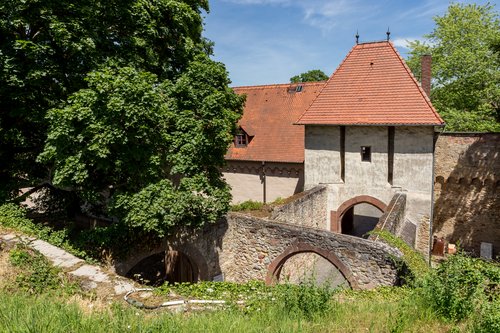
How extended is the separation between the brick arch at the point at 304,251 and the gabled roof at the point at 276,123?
7470 mm

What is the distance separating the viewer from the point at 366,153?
1641cm

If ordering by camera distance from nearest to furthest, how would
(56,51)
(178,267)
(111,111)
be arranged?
(111,111) < (56,51) < (178,267)

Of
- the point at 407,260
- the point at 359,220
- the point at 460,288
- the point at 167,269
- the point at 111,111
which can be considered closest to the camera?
the point at 460,288

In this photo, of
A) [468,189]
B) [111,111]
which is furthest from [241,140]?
[468,189]

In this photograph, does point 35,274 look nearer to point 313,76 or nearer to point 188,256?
point 188,256

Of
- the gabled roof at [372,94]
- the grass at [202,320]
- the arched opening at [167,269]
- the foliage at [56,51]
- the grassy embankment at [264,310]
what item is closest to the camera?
the grass at [202,320]

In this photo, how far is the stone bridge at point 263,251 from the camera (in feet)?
33.9

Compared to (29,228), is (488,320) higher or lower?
lower

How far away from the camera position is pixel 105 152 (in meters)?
8.80

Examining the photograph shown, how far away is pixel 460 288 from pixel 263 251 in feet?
25.4

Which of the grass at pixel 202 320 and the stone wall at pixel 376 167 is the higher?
the stone wall at pixel 376 167

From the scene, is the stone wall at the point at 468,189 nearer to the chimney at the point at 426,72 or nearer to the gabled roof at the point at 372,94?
the chimney at the point at 426,72

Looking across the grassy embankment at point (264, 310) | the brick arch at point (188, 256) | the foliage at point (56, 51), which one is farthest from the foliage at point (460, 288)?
the foliage at point (56, 51)

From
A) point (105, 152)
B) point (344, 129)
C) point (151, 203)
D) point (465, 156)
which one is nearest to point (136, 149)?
point (105, 152)
